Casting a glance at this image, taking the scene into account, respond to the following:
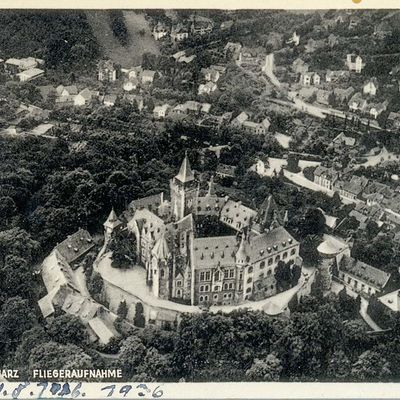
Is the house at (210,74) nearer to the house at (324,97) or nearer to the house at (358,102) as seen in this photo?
the house at (324,97)

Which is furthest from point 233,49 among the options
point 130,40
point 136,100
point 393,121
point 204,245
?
point 204,245

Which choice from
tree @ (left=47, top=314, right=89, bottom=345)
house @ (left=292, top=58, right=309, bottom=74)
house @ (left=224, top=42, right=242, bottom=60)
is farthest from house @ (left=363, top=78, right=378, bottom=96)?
tree @ (left=47, top=314, right=89, bottom=345)

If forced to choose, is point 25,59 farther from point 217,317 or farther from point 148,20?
point 217,317

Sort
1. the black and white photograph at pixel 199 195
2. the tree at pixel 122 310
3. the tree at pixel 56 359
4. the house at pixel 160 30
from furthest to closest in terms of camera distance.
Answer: the house at pixel 160 30
the tree at pixel 122 310
the black and white photograph at pixel 199 195
the tree at pixel 56 359

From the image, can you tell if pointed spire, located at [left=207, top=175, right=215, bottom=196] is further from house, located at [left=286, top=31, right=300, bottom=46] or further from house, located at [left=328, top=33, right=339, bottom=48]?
house, located at [left=328, top=33, right=339, bottom=48]

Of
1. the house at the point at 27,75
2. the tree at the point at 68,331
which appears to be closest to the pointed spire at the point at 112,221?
the tree at the point at 68,331

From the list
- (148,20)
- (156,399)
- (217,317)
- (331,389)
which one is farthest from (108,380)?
(148,20)
